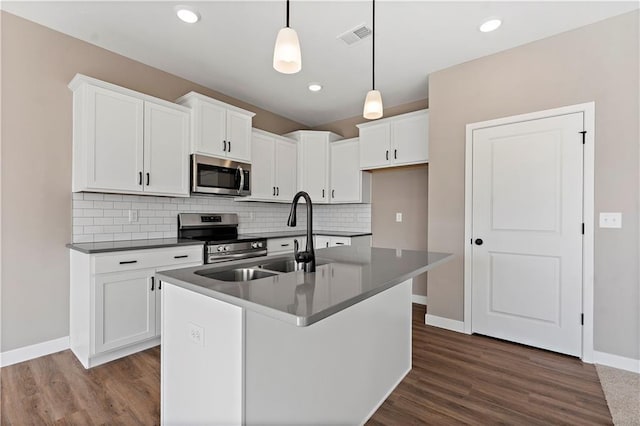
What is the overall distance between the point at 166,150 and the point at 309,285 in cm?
250

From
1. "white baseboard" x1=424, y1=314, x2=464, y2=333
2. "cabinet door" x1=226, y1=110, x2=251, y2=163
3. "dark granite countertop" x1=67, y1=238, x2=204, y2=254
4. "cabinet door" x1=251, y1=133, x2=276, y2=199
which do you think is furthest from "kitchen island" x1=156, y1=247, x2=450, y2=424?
"cabinet door" x1=251, y1=133, x2=276, y2=199

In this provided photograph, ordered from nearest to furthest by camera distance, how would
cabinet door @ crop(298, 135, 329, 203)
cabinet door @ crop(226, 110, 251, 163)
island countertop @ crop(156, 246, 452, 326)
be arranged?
island countertop @ crop(156, 246, 452, 326) → cabinet door @ crop(226, 110, 251, 163) → cabinet door @ crop(298, 135, 329, 203)

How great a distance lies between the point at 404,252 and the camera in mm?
2197

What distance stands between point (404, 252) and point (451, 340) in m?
A: 1.34

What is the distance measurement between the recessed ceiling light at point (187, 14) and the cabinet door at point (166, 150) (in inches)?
33.6

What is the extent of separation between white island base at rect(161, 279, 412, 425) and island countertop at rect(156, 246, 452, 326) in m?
0.08

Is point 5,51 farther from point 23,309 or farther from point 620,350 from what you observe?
point 620,350

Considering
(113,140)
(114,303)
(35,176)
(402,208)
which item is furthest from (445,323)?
(35,176)

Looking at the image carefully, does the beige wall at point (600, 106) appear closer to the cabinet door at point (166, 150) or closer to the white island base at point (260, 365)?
the white island base at point (260, 365)

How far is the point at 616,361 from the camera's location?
7.89ft

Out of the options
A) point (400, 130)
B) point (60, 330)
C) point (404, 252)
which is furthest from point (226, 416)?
point (400, 130)

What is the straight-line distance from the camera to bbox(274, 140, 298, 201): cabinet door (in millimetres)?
4320

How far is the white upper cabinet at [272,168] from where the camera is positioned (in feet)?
13.1

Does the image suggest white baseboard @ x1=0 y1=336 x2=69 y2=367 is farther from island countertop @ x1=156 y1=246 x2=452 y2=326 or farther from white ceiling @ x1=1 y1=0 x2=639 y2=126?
white ceiling @ x1=1 y1=0 x2=639 y2=126
